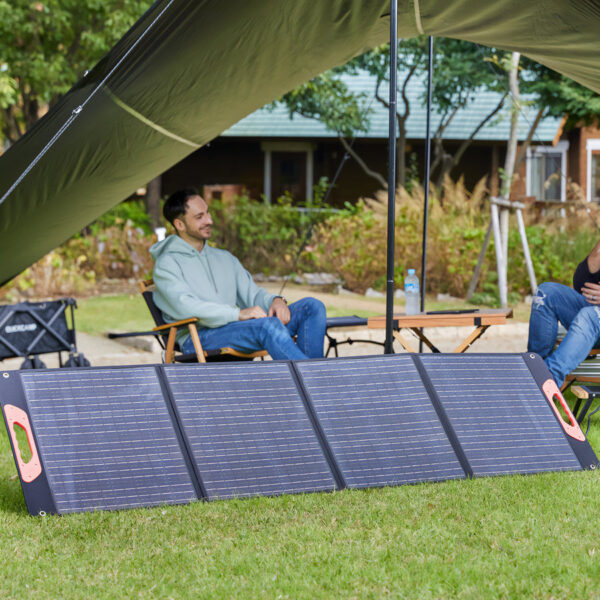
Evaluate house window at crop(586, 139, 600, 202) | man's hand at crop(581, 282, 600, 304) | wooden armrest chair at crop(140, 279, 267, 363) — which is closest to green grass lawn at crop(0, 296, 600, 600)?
wooden armrest chair at crop(140, 279, 267, 363)

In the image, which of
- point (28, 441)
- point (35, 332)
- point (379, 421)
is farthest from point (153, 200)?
point (28, 441)

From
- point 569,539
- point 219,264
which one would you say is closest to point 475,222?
point 219,264

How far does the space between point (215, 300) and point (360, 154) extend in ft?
42.7

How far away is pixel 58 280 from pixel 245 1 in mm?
6889

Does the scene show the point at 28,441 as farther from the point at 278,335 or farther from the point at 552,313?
the point at 552,313

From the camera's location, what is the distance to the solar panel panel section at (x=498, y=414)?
148 inches

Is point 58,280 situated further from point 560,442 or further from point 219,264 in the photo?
point 560,442

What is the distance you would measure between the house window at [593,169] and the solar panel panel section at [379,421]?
15.0 meters

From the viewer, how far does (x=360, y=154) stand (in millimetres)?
17688

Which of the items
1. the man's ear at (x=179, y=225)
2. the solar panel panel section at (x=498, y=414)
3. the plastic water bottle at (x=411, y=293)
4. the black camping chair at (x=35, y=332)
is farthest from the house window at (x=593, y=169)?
the solar panel panel section at (x=498, y=414)

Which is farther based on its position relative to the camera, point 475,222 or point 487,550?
point 475,222

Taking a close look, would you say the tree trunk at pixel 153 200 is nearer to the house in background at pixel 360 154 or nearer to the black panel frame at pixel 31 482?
the house in background at pixel 360 154

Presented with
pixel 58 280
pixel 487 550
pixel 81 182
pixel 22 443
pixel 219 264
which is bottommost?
pixel 58 280

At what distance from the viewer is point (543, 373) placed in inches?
159
